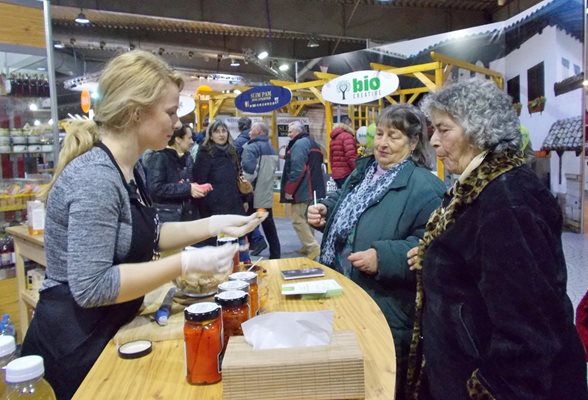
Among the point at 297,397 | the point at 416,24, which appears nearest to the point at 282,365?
the point at 297,397

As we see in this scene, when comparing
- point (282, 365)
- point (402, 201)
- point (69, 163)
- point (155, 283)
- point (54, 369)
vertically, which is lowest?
point (54, 369)

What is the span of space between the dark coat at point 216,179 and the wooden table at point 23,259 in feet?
4.97

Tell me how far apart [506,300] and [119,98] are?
111 centimetres

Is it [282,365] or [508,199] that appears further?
[508,199]

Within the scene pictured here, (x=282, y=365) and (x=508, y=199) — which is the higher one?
(x=508, y=199)

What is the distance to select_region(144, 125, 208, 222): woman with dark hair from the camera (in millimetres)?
3877

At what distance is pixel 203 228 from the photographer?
1.72m

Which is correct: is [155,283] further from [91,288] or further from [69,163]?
[69,163]

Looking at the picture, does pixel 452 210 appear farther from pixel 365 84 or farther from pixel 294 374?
pixel 365 84

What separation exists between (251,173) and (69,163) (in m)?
4.65

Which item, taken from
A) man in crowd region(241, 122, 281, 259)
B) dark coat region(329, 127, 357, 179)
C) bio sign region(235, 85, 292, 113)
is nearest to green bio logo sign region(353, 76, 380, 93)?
dark coat region(329, 127, 357, 179)

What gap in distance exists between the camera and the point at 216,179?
4.34m

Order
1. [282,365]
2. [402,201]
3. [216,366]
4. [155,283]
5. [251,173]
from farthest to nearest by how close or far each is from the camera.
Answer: [251,173] < [402,201] < [155,283] < [216,366] < [282,365]

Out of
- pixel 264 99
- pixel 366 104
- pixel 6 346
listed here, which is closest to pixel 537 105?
pixel 366 104
